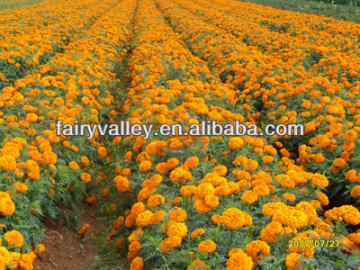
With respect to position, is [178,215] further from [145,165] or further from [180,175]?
[145,165]

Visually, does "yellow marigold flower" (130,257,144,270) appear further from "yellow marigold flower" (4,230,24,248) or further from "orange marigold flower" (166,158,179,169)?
"orange marigold flower" (166,158,179,169)

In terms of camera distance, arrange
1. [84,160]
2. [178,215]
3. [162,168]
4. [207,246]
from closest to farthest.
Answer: [207,246] → [178,215] → [162,168] → [84,160]

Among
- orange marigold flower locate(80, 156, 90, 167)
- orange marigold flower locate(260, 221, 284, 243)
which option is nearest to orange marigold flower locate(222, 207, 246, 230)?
orange marigold flower locate(260, 221, 284, 243)

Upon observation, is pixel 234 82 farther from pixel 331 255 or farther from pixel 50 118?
pixel 331 255

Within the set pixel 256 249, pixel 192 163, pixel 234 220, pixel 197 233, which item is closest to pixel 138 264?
pixel 197 233

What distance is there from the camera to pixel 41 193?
11.1ft

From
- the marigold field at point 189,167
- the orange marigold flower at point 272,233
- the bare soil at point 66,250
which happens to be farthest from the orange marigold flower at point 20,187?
the orange marigold flower at point 272,233

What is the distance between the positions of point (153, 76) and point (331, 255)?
4.55m

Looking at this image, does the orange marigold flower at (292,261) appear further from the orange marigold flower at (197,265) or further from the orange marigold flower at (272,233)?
the orange marigold flower at (197,265)

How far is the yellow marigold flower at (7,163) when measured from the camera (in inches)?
120
